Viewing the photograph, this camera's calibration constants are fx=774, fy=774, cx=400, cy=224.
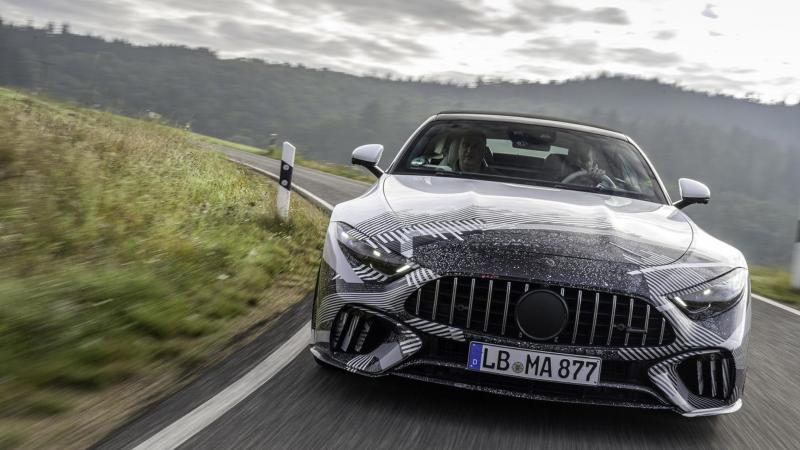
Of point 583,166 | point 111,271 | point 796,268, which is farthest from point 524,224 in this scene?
point 796,268

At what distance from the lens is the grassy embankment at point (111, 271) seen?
3316mm

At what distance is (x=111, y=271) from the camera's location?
4.92m

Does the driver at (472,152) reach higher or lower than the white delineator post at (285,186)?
higher

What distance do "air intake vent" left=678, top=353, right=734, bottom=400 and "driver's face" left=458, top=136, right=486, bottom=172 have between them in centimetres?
197

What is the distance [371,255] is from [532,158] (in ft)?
7.37

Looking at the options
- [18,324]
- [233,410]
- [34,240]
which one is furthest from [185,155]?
[233,410]

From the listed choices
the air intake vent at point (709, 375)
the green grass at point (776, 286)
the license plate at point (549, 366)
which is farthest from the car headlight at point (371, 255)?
the green grass at point (776, 286)

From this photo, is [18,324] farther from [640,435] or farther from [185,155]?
[185,155]

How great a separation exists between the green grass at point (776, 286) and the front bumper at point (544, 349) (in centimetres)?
524

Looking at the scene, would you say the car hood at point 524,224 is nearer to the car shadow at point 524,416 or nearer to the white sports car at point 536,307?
the white sports car at point 536,307

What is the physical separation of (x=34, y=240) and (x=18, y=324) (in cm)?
201

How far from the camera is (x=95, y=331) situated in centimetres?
394

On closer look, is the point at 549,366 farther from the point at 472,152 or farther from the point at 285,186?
the point at 285,186

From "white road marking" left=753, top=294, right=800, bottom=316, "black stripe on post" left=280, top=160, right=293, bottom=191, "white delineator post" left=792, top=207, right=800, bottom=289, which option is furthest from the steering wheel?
"white delineator post" left=792, top=207, right=800, bottom=289
